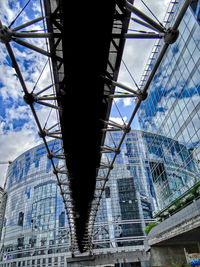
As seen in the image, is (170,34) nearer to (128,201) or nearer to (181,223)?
(181,223)

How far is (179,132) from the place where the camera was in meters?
24.5

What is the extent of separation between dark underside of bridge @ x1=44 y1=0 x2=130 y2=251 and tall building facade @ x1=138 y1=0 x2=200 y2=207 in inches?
584

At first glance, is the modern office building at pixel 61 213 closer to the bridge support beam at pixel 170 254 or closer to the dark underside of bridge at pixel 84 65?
the bridge support beam at pixel 170 254

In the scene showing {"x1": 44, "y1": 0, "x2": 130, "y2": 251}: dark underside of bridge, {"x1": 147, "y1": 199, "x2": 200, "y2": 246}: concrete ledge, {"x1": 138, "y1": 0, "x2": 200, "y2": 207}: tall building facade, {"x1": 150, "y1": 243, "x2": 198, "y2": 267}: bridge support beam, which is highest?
{"x1": 138, "y1": 0, "x2": 200, "y2": 207}: tall building facade

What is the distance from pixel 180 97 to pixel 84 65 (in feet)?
67.5

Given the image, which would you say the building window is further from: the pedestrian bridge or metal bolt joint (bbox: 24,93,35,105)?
metal bolt joint (bbox: 24,93,35,105)

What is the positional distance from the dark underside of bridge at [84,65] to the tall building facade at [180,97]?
14830 millimetres

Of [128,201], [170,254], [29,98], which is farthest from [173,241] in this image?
[128,201]

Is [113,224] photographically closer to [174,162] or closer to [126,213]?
[126,213]

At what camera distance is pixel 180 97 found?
23.9 metres

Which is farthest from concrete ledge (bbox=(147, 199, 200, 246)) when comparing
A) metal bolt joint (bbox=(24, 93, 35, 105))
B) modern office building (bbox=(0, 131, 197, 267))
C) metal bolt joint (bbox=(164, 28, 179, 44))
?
modern office building (bbox=(0, 131, 197, 267))

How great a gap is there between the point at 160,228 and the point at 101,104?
2064cm

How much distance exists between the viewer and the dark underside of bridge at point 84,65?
16.9 feet

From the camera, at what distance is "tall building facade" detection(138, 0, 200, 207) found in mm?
20484
